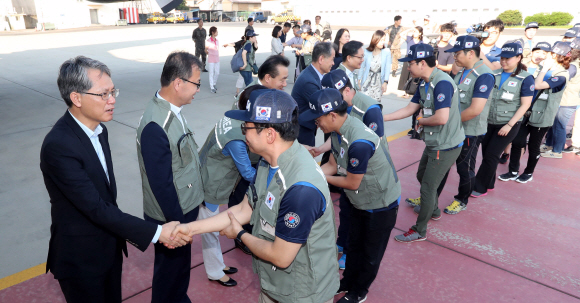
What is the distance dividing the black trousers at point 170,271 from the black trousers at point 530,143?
17.2 feet

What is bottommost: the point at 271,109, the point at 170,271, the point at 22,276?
the point at 22,276

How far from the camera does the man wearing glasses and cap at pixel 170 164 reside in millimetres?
2508

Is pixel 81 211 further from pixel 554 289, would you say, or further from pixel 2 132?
pixel 2 132

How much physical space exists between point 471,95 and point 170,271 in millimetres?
3932

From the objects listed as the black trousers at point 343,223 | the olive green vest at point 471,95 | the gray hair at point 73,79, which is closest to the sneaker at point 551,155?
the olive green vest at point 471,95

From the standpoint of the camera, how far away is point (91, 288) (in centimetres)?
233

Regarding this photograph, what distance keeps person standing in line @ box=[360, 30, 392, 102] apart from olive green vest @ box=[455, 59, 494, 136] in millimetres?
2703

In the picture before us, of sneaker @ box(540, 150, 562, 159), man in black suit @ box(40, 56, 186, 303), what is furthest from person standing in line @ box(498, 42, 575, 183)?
man in black suit @ box(40, 56, 186, 303)

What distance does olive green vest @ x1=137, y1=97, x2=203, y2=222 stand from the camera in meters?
2.58

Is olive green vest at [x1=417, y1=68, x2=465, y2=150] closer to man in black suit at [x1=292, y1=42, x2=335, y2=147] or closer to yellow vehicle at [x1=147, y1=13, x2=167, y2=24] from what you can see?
man in black suit at [x1=292, y1=42, x2=335, y2=147]

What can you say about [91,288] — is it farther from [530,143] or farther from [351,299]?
[530,143]

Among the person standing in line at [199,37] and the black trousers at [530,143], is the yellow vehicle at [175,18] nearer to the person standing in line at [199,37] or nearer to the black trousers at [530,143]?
the person standing in line at [199,37]

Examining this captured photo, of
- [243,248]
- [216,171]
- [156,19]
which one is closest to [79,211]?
[216,171]

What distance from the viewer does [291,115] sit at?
191cm
